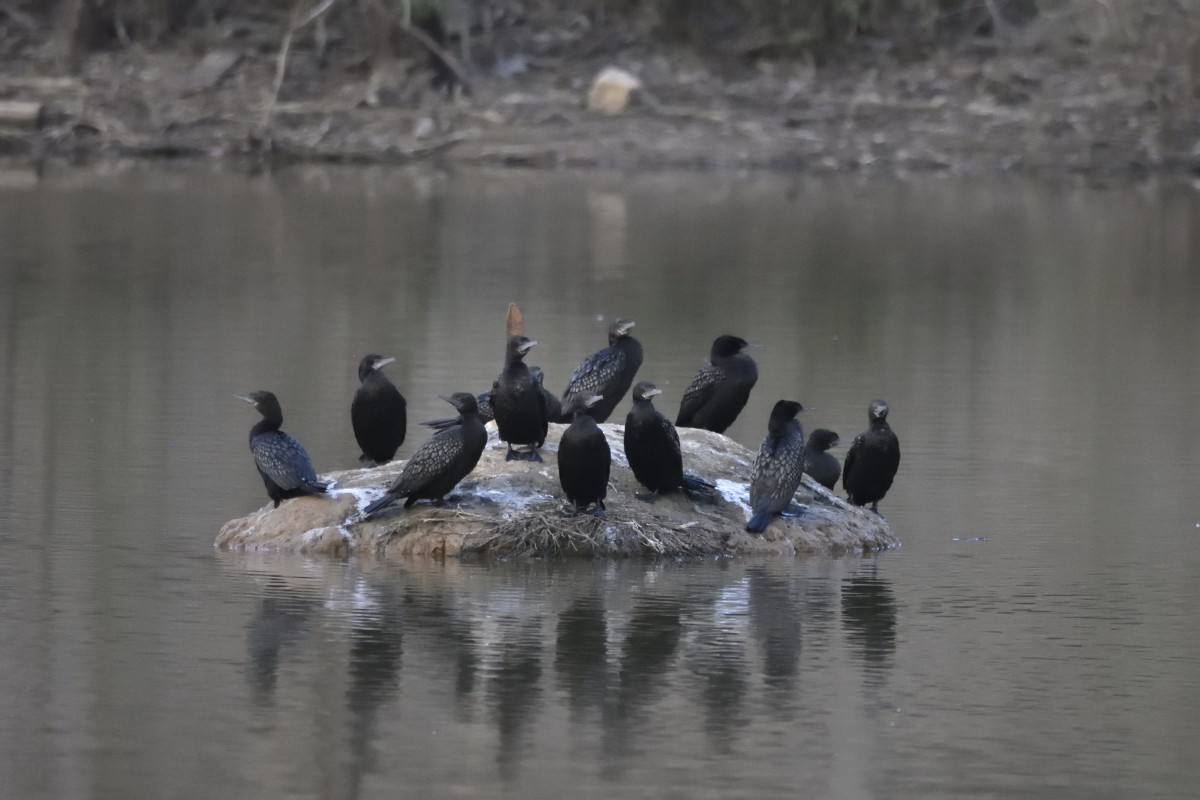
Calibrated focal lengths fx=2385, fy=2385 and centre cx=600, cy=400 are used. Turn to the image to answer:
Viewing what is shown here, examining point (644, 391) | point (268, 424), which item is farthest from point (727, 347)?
point (268, 424)

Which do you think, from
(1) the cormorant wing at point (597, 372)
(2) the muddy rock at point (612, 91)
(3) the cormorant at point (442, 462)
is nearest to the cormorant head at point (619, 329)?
(1) the cormorant wing at point (597, 372)

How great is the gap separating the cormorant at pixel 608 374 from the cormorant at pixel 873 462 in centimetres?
143

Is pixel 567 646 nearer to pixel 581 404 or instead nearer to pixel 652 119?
pixel 581 404

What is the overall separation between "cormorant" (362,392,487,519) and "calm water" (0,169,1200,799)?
42cm

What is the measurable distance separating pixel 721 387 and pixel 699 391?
172 mm

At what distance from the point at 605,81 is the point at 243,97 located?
7.19 metres

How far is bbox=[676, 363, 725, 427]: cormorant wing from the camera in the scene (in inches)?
579

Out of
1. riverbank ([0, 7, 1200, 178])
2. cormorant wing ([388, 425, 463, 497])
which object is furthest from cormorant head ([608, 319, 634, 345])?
riverbank ([0, 7, 1200, 178])

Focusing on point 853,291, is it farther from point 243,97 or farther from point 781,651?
point 243,97

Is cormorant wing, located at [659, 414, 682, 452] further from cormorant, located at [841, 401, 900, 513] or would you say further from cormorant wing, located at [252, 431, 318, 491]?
cormorant wing, located at [252, 431, 318, 491]

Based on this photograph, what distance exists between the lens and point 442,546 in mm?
12961

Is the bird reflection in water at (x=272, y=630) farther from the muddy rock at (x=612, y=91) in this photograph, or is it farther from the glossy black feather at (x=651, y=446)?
the muddy rock at (x=612, y=91)

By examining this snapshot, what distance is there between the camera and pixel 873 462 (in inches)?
552

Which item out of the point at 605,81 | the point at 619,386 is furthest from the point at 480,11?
the point at 619,386
